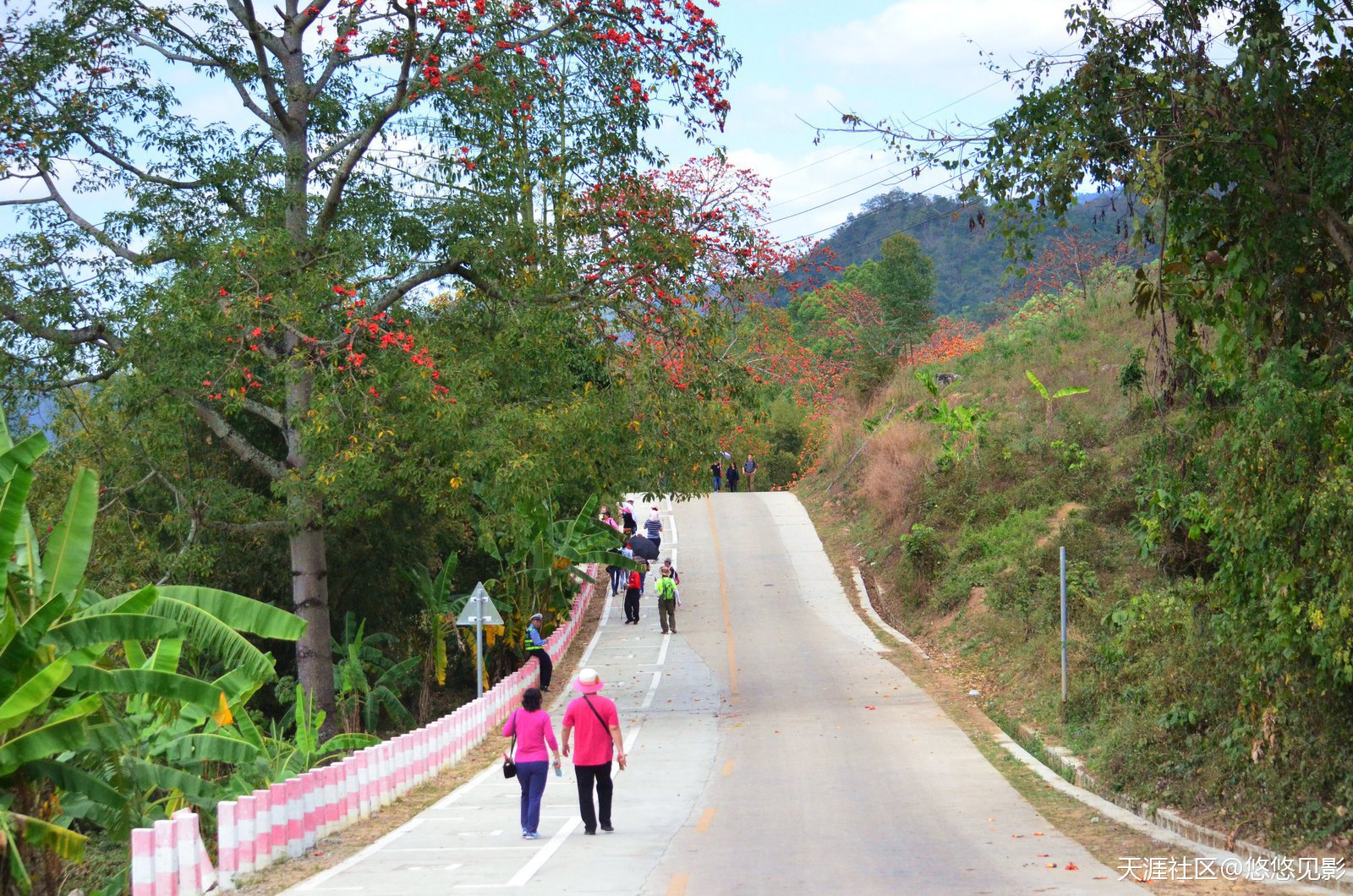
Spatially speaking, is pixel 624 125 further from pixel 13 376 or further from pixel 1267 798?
pixel 1267 798

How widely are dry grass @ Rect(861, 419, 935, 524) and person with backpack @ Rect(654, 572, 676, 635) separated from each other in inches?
314

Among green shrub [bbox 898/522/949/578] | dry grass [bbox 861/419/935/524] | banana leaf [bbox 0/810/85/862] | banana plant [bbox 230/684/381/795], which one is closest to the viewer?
banana leaf [bbox 0/810/85/862]

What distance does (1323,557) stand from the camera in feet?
30.5

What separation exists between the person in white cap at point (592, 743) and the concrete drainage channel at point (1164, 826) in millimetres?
5049

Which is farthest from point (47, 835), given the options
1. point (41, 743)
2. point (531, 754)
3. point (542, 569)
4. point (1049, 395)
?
point (1049, 395)

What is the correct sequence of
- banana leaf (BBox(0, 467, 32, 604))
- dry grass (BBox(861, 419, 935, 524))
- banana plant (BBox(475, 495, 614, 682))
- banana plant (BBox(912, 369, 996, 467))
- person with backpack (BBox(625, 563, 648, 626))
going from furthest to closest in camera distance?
1. dry grass (BBox(861, 419, 935, 524))
2. banana plant (BBox(912, 369, 996, 467))
3. person with backpack (BBox(625, 563, 648, 626))
4. banana plant (BBox(475, 495, 614, 682))
5. banana leaf (BBox(0, 467, 32, 604))

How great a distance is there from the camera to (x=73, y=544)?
11.5m

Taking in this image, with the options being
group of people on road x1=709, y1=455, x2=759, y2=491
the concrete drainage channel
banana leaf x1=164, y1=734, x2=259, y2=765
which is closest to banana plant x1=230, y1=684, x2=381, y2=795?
banana leaf x1=164, y1=734, x2=259, y2=765

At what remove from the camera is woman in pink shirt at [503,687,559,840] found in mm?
11594

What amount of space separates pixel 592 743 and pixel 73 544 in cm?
516

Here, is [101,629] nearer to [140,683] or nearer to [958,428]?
[140,683]

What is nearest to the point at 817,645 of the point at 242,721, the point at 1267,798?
the point at 242,721

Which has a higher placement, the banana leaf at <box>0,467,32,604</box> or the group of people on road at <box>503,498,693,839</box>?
the banana leaf at <box>0,467,32,604</box>

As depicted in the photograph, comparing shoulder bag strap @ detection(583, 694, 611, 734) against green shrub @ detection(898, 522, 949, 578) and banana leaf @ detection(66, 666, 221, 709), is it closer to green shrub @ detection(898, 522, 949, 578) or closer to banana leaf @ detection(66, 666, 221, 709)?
banana leaf @ detection(66, 666, 221, 709)
